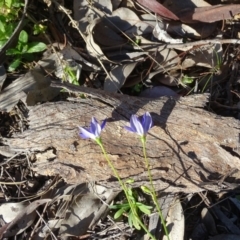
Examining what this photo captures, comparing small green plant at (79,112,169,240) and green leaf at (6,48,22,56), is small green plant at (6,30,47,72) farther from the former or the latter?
small green plant at (79,112,169,240)

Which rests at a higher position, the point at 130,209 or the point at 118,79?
the point at 118,79

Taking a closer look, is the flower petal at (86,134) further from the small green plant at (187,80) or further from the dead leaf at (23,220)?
the small green plant at (187,80)

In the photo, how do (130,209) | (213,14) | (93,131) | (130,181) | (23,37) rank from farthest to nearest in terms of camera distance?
(213,14) → (23,37) → (130,209) → (130,181) → (93,131)

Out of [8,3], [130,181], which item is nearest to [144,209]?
[130,181]

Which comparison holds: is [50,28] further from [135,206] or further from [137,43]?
[135,206]

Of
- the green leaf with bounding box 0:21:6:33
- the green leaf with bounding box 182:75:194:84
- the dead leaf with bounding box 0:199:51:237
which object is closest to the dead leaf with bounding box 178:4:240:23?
the green leaf with bounding box 182:75:194:84

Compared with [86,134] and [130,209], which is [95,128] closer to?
[86,134]
